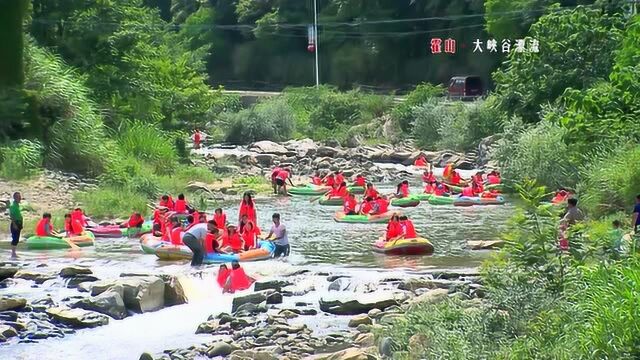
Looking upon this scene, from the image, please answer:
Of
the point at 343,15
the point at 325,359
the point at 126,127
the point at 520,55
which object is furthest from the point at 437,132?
the point at 325,359

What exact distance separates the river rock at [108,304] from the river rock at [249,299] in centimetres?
161

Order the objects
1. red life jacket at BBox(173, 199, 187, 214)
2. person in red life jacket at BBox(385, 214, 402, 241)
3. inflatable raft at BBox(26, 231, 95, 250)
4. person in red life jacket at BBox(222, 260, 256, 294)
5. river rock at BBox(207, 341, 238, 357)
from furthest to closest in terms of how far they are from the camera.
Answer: red life jacket at BBox(173, 199, 187, 214) < inflatable raft at BBox(26, 231, 95, 250) < person in red life jacket at BBox(385, 214, 402, 241) < person in red life jacket at BBox(222, 260, 256, 294) < river rock at BBox(207, 341, 238, 357)

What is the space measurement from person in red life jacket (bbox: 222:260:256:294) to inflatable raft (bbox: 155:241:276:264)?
78.6 inches

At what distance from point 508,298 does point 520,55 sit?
23.5 meters

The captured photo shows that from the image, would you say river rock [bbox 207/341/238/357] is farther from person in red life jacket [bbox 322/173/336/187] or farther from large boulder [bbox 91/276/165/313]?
person in red life jacket [bbox 322/173/336/187]

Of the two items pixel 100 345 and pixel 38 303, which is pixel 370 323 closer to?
pixel 100 345

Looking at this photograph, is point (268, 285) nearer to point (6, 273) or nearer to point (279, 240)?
point (279, 240)

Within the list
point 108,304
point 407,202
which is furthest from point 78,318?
point 407,202

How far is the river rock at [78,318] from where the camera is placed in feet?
45.1

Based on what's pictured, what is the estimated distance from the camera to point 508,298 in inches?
365

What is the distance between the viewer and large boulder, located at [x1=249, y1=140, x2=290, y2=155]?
138 feet

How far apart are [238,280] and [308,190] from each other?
15.2 m

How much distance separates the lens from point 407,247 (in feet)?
64.9

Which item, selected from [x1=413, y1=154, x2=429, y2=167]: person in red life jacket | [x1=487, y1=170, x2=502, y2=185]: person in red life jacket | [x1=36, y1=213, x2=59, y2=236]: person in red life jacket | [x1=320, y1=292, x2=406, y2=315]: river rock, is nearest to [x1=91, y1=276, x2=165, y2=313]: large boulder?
[x1=320, y1=292, x2=406, y2=315]: river rock
